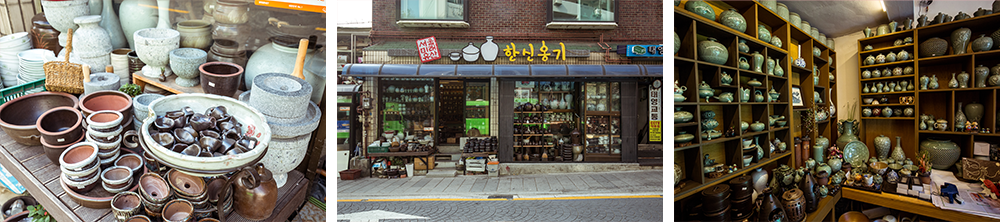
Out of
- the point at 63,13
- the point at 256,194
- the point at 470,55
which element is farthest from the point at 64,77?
the point at 470,55

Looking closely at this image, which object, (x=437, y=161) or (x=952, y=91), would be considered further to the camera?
(x=437, y=161)

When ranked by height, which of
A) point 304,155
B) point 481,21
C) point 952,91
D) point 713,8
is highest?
point 481,21

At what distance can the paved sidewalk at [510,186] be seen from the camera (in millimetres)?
2297

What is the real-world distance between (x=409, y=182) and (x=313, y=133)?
137 centimetres

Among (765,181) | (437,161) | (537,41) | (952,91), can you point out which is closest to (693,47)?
(765,181)

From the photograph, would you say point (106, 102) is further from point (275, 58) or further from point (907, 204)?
point (907, 204)

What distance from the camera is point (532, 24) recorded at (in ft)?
8.85

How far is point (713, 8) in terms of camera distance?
5.19 feet

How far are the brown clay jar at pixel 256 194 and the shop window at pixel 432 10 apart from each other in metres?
1.67

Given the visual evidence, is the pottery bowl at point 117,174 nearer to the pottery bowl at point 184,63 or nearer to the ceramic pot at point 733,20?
the pottery bowl at point 184,63

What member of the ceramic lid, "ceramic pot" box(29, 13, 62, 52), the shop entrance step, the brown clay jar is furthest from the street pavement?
"ceramic pot" box(29, 13, 62, 52)

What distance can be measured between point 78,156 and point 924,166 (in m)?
3.63

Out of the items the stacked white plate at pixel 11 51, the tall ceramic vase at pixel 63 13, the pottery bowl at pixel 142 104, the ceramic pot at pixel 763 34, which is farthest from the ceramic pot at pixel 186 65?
the ceramic pot at pixel 763 34

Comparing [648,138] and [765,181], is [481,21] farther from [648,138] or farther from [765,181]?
[765,181]
